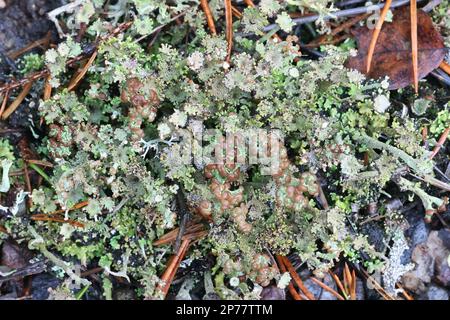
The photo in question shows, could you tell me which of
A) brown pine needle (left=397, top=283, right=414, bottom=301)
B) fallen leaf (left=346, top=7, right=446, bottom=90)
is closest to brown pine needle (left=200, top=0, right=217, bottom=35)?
fallen leaf (left=346, top=7, right=446, bottom=90)

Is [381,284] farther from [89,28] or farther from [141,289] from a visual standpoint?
[89,28]

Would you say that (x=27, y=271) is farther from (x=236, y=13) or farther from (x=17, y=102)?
(x=236, y=13)

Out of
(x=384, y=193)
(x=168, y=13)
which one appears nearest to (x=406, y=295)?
(x=384, y=193)

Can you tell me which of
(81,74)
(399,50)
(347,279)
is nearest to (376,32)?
(399,50)

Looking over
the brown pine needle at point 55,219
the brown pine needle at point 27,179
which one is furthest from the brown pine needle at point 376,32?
the brown pine needle at point 27,179

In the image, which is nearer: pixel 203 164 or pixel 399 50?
pixel 203 164

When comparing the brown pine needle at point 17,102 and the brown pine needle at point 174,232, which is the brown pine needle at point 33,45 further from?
the brown pine needle at point 174,232
